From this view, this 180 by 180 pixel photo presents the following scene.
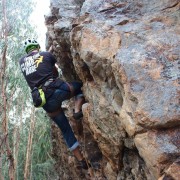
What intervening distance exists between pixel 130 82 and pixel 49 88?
1.71 meters

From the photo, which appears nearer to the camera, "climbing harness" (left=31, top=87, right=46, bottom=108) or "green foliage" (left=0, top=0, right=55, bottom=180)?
"climbing harness" (left=31, top=87, right=46, bottom=108)

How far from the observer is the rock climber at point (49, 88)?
172 inches

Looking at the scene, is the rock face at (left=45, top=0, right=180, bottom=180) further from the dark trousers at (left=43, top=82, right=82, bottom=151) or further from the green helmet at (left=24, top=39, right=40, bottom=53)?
the green helmet at (left=24, top=39, right=40, bottom=53)

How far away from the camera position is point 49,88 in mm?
4375

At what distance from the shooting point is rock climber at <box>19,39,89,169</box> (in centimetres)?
437

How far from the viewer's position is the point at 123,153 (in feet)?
A: 12.1

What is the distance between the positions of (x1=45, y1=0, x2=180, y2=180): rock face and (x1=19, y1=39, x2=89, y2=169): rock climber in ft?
0.89

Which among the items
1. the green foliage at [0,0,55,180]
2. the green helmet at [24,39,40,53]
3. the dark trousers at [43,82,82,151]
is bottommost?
the green foliage at [0,0,55,180]

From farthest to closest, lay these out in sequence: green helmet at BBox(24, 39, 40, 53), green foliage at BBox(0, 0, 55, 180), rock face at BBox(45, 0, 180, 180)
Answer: green foliage at BBox(0, 0, 55, 180), green helmet at BBox(24, 39, 40, 53), rock face at BBox(45, 0, 180, 180)

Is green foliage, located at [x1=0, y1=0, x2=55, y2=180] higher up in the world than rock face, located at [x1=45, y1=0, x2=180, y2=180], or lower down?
lower down

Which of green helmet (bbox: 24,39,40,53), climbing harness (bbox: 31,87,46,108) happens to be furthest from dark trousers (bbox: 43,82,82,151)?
green helmet (bbox: 24,39,40,53)

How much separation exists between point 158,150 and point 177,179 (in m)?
0.28

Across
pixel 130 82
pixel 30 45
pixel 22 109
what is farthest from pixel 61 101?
pixel 22 109

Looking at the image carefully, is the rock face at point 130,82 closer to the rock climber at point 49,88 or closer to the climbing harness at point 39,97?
the rock climber at point 49,88
